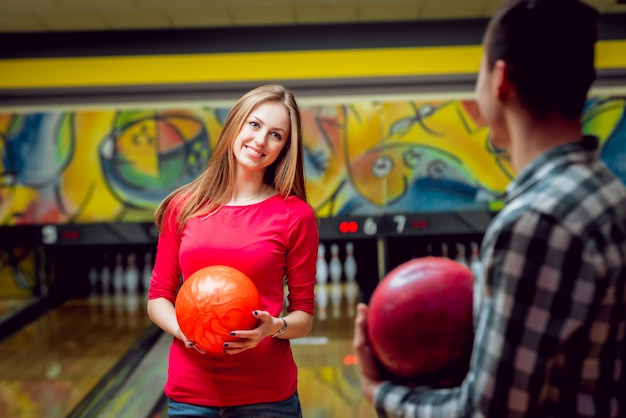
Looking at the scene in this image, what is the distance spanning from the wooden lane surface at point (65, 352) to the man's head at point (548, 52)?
272 cm

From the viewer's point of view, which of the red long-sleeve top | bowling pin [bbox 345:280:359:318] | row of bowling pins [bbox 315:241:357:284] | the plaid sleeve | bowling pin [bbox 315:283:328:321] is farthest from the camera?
row of bowling pins [bbox 315:241:357:284]

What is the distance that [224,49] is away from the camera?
4.79 meters

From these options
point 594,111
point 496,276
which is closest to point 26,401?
point 496,276

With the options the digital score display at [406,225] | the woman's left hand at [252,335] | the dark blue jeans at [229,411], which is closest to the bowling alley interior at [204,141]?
the digital score display at [406,225]

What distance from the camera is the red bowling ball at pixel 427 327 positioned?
91 centimetres

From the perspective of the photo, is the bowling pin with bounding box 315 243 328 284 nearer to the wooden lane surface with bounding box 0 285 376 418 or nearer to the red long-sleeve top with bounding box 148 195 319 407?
the wooden lane surface with bounding box 0 285 376 418

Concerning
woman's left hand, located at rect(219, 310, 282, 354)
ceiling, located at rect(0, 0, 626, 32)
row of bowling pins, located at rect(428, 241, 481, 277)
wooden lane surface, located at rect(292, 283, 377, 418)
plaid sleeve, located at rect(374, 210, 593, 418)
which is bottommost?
wooden lane surface, located at rect(292, 283, 377, 418)

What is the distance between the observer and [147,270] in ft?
15.4

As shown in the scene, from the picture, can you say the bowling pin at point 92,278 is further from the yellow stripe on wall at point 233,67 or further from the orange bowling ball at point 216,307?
the orange bowling ball at point 216,307

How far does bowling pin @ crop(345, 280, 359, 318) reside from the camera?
4.42 metres

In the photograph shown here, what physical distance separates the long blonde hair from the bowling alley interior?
198 cm

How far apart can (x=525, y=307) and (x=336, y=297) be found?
3854mm

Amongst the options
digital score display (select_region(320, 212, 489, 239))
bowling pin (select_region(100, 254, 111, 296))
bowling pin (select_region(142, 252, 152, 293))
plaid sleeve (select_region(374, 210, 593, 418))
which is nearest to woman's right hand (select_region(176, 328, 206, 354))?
plaid sleeve (select_region(374, 210, 593, 418))

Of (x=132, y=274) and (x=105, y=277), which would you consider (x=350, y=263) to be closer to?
(x=132, y=274)
